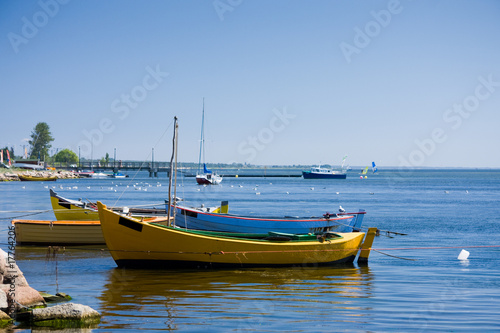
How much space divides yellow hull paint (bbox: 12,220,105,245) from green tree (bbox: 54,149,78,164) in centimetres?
16876

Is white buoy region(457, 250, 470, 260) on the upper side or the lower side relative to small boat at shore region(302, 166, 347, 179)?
lower

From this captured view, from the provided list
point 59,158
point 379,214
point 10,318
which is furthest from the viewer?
point 59,158

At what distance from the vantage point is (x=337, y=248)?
61.3 feet

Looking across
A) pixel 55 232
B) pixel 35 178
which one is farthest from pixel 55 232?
pixel 35 178

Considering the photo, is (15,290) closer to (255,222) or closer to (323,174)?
(255,222)

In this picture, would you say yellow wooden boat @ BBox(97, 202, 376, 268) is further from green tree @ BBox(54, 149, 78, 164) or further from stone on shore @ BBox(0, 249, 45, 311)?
green tree @ BBox(54, 149, 78, 164)

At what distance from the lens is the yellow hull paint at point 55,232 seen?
22.4m

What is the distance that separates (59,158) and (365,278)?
590 feet

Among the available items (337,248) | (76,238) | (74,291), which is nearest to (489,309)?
(337,248)

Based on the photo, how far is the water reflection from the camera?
39.8ft

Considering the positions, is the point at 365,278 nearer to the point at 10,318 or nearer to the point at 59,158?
the point at 10,318

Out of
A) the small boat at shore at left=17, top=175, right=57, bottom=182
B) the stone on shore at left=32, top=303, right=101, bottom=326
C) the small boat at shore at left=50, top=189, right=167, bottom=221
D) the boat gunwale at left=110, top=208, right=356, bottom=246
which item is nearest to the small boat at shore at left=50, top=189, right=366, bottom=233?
the small boat at shore at left=50, top=189, right=167, bottom=221

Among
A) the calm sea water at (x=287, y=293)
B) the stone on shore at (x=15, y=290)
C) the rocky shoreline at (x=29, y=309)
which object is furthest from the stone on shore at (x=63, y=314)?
the stone on shore at (x=15, y=290)

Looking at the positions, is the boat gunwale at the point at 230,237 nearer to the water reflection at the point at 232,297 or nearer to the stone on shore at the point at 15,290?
the water reflection at the point at 232,297
